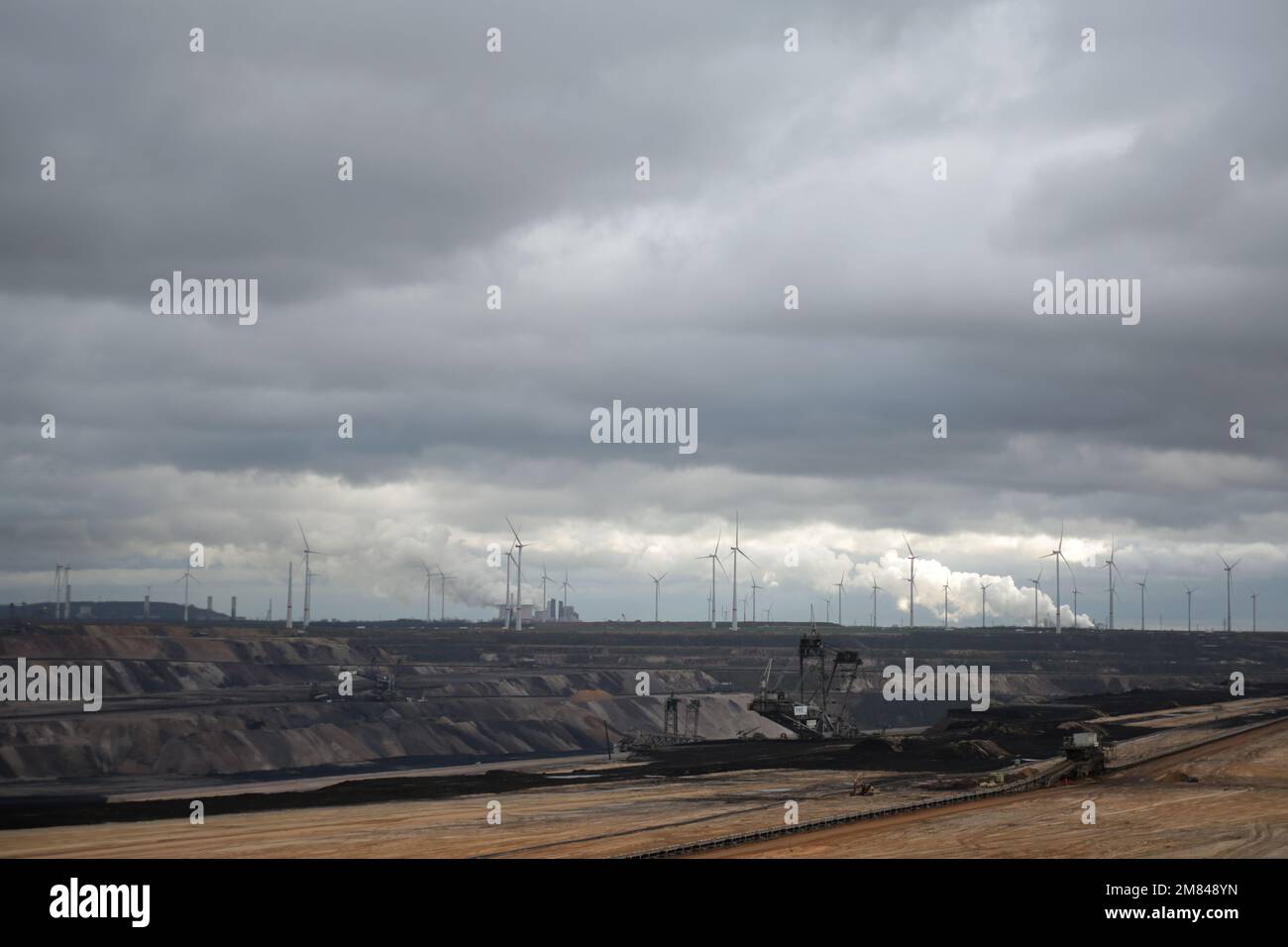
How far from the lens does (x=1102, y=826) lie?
71.0 meters

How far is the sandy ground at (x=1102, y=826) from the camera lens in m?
63.6

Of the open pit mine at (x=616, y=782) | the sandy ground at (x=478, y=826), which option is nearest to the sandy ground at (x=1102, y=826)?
the open pit mine at (x=616, y=782)

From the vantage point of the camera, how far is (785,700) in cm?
14962

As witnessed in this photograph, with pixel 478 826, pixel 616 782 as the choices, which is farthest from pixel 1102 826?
pixel 616 782

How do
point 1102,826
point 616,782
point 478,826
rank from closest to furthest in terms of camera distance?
point 1102,826
point 478,826
point 616,782

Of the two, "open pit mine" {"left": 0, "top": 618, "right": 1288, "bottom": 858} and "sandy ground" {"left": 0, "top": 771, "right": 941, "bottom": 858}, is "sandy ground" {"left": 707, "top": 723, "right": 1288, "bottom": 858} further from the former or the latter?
"sandy ground" {"left": 0, "top": 771, "right": 941, "bottom": 858}

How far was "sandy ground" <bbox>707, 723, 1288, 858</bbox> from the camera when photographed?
2504 inches

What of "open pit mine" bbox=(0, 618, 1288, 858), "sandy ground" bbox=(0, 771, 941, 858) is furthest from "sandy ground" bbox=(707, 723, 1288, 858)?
"sandy ground" bbox=(0, 771, 941, 858)

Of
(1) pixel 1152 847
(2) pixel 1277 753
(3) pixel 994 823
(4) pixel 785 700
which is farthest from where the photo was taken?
(4) pixel 785 700

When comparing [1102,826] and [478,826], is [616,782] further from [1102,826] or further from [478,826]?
[1102,826]
